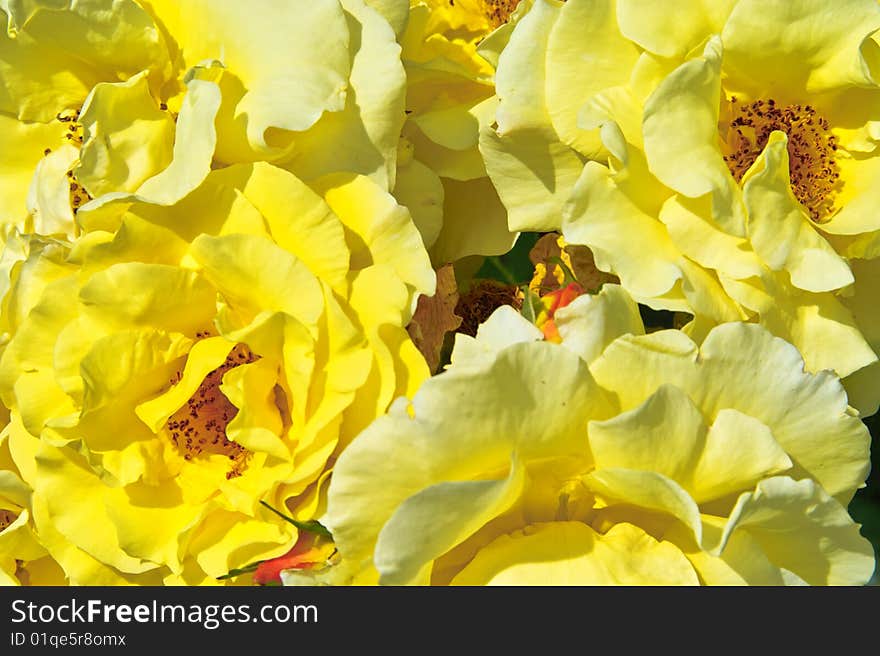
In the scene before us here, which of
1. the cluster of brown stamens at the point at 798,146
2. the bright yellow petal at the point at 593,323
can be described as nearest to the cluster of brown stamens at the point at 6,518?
the bright yellow petal at the point at 593,323

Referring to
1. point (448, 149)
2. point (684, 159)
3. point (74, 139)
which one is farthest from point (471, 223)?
point (74, 139)

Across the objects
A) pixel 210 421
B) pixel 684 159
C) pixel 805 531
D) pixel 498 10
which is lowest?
pixel 805 531

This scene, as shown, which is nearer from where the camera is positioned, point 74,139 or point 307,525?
point 307,525

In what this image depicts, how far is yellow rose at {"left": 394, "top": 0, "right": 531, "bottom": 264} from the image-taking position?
2.70ft

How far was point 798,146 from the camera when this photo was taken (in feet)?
2.80

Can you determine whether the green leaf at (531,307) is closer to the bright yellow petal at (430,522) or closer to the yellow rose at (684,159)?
the yellow rose at (684,159)

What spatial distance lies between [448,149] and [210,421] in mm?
253

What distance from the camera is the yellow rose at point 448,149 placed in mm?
824

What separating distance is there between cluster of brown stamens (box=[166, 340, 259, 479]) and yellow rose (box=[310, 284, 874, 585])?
0.17 metres

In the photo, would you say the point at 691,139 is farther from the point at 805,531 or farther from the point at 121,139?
the point at 121,139

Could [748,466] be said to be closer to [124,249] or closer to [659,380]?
[659,380]

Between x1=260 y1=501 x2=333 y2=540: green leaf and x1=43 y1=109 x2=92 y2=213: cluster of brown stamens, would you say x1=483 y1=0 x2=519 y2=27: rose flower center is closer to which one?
x1=43 y1=109 x2=92 y2=213: cluster of brown stamens

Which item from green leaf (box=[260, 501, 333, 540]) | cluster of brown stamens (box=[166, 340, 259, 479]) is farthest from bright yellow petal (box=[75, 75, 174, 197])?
green leaf (box=[260, 501, 333, 540])
